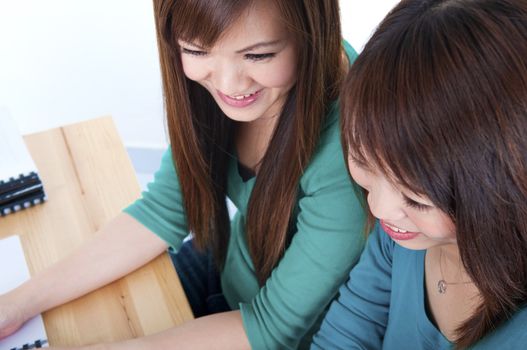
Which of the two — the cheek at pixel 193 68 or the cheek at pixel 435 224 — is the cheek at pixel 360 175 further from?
the cheek at pixel 193 68

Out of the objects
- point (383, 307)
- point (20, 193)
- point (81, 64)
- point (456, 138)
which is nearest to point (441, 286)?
point (383, 307)

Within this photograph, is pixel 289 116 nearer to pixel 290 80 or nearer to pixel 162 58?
pixel 290 80

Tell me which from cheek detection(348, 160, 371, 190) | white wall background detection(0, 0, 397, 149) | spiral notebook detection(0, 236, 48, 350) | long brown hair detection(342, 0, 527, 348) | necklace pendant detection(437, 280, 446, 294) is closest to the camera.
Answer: long brown hair detection(342, 0, 527, 348)

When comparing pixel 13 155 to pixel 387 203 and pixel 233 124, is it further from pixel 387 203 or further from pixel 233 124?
pixel 387 203

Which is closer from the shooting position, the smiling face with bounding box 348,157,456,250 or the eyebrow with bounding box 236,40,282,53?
the smiling face with bounding box 348,157,456,250

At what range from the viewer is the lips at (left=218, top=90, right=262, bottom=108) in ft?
2.78

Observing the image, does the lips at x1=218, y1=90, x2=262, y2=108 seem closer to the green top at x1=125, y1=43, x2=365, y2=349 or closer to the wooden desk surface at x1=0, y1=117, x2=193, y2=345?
the green top at x1=125, y1=43, x2=365, y2=349

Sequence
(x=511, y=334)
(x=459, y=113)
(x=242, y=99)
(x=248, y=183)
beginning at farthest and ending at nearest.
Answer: (x=248, y=183), (x=242, y=99), (x=511, y=334), (x=459, y=113)

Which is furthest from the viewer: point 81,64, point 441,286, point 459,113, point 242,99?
point 81,64

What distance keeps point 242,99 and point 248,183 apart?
0.18 metres

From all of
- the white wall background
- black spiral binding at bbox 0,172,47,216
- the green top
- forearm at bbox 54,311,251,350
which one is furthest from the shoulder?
the white wall background

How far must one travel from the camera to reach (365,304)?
812 millimetres

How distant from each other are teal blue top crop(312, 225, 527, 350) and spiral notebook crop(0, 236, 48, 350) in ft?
1.20

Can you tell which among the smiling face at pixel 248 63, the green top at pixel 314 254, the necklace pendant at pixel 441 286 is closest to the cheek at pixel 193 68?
the smiling face at pixel 248 63
